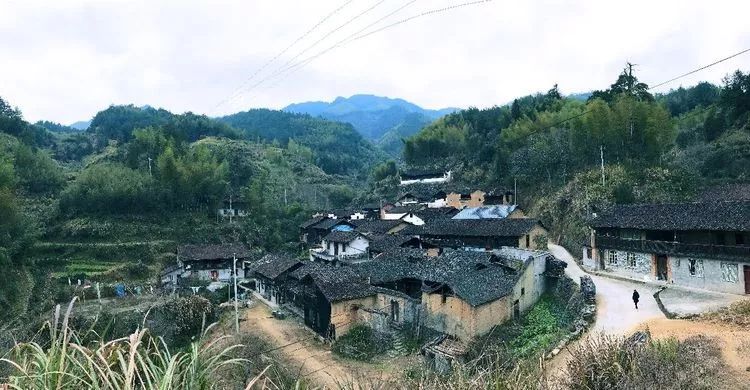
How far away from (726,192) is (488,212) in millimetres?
17113

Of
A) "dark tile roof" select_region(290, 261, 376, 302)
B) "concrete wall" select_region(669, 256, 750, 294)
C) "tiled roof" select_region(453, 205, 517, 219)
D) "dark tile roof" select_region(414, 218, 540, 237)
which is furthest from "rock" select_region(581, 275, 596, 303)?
"tiled roof" select_region(453, 205, 517, 219)

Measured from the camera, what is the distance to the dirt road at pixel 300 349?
1905 cm

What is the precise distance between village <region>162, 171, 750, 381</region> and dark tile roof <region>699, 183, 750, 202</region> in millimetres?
203

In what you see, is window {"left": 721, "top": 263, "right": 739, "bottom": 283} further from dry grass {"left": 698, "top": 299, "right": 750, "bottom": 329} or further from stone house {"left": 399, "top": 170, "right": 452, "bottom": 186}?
stone house {"left": 399, "top": 170, "right": 452, "bottom": 186}

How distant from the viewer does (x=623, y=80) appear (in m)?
47.0

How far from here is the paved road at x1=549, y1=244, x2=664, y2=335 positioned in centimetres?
1761

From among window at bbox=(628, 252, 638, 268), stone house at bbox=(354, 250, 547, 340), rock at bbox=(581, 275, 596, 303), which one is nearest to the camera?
stone house at bbox=(354, 250, 547, 340)

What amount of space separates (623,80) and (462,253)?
32.4 m

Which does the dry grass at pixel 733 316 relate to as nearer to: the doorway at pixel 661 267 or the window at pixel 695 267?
the window at pixel 695 267

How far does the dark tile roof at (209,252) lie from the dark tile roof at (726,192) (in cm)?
3612

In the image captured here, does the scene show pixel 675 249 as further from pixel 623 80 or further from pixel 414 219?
pixel 623 80

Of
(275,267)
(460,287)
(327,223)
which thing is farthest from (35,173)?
(460,287)

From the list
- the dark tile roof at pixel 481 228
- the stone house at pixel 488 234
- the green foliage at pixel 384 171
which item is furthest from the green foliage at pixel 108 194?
the green foliage at pixel 384 171

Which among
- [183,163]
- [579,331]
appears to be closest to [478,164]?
[183,163]
